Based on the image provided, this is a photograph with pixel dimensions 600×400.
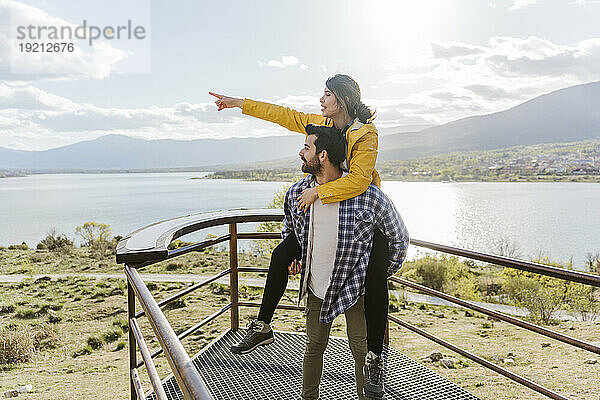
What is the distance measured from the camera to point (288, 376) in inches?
106

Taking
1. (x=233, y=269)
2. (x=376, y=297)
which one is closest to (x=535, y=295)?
(x=233, y=269)

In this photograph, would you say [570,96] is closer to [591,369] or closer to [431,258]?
[431,258]

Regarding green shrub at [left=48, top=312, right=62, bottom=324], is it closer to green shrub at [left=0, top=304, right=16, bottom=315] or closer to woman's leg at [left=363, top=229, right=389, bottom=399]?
green shrub at [left=0, top=304, right=16, bottom=315]

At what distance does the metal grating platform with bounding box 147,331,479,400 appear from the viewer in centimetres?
249

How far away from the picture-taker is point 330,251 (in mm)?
1907

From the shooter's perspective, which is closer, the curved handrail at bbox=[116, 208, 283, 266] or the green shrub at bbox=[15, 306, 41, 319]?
the curved handrail at bbox=[116, 208, 283, 266]

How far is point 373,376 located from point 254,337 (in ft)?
2.17

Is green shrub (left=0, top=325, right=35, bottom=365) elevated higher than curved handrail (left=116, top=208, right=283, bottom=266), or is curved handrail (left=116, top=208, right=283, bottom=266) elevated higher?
curved handrail (left=116, top=208, right=283, bottom=266)

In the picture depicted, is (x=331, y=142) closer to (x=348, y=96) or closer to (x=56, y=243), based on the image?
(x=348, y=96)

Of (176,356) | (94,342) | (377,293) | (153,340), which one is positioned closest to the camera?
(176,356)

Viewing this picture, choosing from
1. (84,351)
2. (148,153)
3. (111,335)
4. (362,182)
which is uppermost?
(148,153)

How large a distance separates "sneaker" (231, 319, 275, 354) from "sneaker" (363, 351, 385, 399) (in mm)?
600

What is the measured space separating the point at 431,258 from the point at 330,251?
1606 centimetres

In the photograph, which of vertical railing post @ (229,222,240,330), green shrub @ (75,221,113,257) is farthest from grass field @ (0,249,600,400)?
green shrub @ (75,221,113,257)
